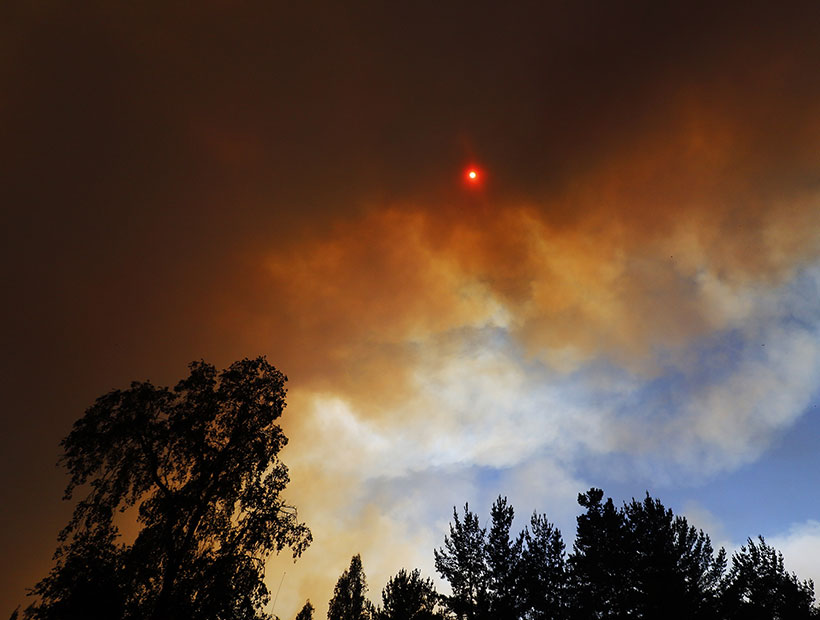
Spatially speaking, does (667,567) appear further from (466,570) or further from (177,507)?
(177,507)

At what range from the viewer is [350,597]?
48531 mm

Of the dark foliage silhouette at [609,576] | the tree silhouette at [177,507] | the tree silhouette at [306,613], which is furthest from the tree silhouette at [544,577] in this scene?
the tree silhouette at [306,613]

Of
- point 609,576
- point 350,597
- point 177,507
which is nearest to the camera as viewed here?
point 177,507

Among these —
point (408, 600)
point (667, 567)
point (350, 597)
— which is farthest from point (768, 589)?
point (350, 597)

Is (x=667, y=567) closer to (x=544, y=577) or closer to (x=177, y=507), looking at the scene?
(x=544, y=577)

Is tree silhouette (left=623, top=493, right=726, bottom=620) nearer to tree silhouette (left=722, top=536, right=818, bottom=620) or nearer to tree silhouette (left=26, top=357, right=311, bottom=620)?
tree silhouette (left=722, top=536, right=818, bottom=620)

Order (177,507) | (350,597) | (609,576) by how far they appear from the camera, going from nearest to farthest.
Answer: (177,507), (609,576), (350,597)

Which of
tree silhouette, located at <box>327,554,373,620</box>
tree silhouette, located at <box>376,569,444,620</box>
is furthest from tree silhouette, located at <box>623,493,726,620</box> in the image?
tree silhouette, located at <box>327,554,373,620</box>

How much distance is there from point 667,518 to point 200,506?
1253 inches

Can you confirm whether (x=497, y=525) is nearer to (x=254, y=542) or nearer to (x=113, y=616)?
(x=254, y=542)

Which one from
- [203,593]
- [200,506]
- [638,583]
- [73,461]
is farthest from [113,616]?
[638,583]

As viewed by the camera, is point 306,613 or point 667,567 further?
point 306,613

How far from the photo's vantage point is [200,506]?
699 inches

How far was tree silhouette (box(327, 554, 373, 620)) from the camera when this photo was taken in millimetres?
46531
